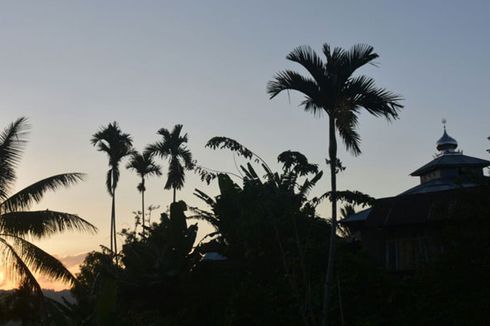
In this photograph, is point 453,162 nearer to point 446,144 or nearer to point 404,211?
point 446,144

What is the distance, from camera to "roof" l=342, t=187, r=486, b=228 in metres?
20.7

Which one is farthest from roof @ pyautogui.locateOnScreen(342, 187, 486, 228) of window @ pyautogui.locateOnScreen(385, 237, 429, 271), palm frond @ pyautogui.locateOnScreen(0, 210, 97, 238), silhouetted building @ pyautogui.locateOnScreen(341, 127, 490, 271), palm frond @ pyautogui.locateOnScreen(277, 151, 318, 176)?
palm frond @ pyautogui.locateOnScreen(0, 210, 97, 238)

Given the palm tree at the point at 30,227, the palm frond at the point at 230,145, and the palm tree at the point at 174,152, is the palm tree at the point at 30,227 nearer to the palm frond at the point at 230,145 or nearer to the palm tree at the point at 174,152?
the palm frond at the point at 230,145

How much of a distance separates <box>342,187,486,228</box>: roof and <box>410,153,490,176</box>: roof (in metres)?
7.73

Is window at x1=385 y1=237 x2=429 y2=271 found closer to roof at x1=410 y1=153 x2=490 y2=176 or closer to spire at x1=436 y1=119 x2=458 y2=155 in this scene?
roof at x1=410 y1=153 x2=490 y2=176

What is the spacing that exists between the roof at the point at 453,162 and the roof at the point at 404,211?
773 centimetres

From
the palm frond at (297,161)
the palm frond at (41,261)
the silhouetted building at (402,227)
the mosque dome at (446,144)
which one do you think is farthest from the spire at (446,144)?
the palm frond at (41,261)

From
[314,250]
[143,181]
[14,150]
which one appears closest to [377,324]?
[314,250]

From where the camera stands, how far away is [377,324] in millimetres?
15258

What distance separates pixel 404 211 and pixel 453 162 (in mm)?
9225

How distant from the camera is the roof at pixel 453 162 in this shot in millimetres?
29078

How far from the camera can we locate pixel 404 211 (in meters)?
21.5

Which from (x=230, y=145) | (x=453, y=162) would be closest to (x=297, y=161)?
(x=230, y=145)

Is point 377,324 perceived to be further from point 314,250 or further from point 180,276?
point 180,276
